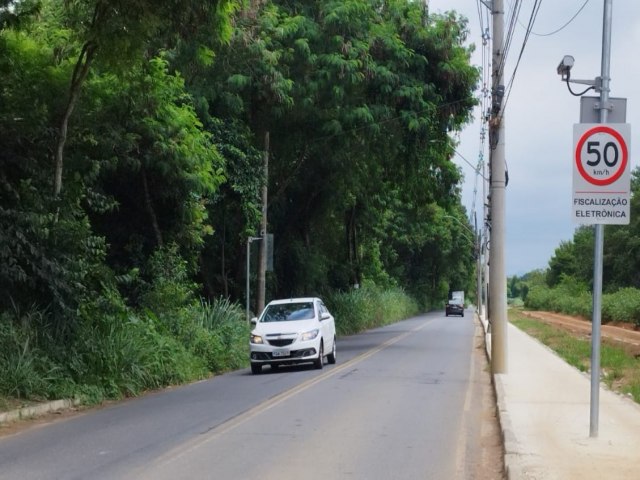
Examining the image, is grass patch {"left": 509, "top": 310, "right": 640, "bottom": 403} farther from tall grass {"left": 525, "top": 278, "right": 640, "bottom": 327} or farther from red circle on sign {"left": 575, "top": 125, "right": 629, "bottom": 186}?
red circle on sign {"left": 575, "top": 125, "right": 629, "bottom": 186}

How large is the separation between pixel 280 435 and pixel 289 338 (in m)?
8.13

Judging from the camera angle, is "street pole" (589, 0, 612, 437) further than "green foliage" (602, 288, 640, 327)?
No

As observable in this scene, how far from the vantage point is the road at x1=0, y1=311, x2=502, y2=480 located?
794 cm

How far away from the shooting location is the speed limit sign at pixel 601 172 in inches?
340

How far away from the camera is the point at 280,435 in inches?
387

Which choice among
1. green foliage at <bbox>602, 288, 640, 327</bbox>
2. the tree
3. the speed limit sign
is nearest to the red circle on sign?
the speed limit sign

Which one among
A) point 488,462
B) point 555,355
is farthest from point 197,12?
point 555,355

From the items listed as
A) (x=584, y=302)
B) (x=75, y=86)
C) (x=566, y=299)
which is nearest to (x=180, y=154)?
(x=75, y=86)

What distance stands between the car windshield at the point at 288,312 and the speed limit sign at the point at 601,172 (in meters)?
11.0

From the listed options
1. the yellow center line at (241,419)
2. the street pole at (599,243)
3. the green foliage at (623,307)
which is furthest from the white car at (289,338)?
the green foliage at (623,307)

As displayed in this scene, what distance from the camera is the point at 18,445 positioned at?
30.5 ft

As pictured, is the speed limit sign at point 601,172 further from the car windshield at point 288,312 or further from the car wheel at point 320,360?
the car windshield at point 288,312

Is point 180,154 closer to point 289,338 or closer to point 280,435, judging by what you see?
point 289,338

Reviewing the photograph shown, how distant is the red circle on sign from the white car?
1036 cm
